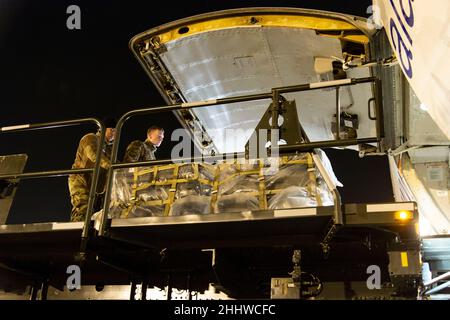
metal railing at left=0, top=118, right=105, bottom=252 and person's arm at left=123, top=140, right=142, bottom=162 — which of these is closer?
metal railing at left=0, top=118, right=105, bottom=252

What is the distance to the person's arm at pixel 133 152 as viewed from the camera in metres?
5.63

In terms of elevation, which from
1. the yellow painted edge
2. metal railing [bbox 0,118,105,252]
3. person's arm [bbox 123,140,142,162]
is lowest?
metal railing [bbox 0,118,105,252]

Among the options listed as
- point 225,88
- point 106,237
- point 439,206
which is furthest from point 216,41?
point 439,206

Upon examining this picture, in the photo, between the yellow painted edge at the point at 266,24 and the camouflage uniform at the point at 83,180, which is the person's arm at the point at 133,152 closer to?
the camouflage uniform at the point at 83,180

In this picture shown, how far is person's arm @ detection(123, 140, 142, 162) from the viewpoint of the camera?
5633mm

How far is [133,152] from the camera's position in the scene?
570cm

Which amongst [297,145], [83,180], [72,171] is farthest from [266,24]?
[83,180]

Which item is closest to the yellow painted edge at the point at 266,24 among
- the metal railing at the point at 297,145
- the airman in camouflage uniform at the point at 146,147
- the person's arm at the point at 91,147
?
the metal railing at the point at 297,145

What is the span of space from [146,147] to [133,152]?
272mm

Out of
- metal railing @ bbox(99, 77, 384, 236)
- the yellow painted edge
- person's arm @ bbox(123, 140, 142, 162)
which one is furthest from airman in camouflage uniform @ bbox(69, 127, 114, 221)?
the yellow painted edge

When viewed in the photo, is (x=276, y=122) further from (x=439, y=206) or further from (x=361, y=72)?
(x=439, y=206)

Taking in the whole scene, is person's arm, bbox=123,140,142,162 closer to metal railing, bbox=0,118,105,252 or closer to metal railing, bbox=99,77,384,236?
metal railing, bbox=0,118,105,252
